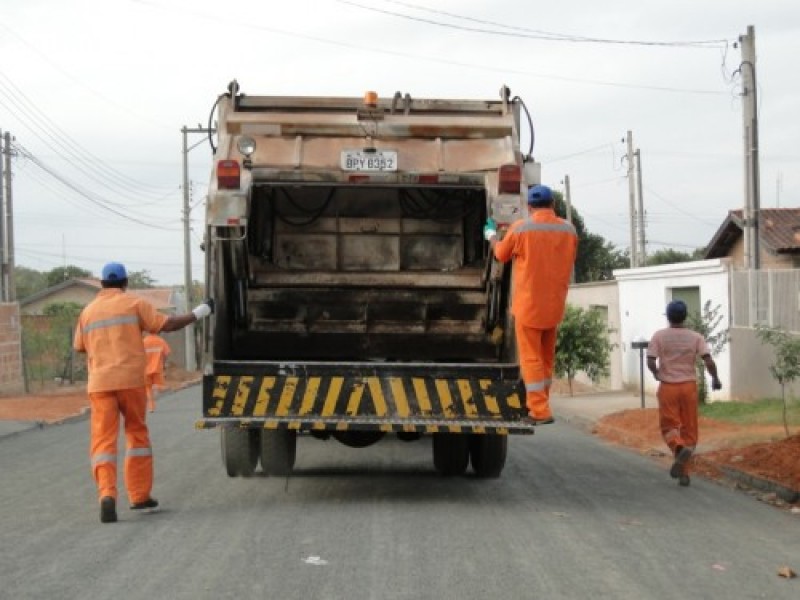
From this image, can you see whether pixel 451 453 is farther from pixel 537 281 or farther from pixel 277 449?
pixel 537 281

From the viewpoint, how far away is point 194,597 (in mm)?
5301

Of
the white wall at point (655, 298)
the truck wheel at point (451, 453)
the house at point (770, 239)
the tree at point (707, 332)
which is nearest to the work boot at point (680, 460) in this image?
the truck wheel at point (451, 453)

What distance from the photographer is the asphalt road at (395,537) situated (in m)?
5.57

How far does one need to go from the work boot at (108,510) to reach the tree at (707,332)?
1102 centimetres

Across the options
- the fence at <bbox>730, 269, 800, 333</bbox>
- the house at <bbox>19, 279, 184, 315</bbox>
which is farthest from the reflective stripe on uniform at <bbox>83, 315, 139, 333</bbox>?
the house at <bbox>19, 279, 184, 315</bbox>

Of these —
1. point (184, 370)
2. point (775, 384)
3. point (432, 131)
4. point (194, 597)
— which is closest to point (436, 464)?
point (432, 131)

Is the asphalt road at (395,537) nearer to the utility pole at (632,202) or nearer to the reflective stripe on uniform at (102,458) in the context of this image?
the reflective stripe on uniform at (102,458)

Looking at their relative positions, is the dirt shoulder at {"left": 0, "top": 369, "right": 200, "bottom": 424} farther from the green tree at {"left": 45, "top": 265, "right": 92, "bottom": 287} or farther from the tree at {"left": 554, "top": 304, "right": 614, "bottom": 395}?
the green tree at {"left": 45, "top": 265, "right": 92, "bottom": 287}

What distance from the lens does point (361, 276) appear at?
940 centimetres

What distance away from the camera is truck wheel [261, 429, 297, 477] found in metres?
9.19

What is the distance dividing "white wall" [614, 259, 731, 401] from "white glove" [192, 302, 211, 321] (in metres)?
11.9

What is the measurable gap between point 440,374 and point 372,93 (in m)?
2.24

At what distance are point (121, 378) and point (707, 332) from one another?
11.3 meters

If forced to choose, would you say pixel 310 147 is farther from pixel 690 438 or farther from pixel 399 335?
pixel 690 438
